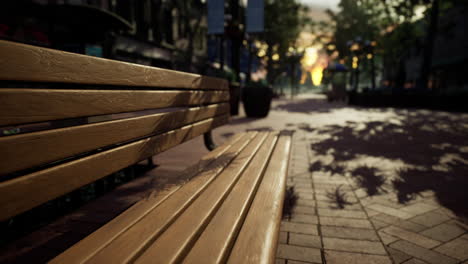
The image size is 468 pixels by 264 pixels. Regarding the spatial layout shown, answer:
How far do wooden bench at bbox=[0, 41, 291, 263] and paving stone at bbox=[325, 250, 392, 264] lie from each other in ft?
1.68

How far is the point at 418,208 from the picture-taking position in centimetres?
231

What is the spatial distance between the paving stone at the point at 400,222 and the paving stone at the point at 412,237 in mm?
67

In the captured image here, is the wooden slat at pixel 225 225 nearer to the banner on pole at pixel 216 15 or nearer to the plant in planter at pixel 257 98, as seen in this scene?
the plant in planter at pixel 257 98

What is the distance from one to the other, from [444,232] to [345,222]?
64 centimetres

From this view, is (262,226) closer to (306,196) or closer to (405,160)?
(306,196)

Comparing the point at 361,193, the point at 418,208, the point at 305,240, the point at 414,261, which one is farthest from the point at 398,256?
the point at 361,193

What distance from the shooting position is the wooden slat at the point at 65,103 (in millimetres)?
846

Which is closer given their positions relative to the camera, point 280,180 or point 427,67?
point 280,180

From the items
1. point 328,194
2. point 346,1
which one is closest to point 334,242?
point 328,194

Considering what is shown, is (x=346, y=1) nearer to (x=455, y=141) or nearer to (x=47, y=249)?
(x=455, y=141)

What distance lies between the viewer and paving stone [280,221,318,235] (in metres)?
1.90

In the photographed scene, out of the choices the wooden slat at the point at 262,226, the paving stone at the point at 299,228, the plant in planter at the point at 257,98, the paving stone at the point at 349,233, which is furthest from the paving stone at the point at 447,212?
the plant in planter at the point at 257,98

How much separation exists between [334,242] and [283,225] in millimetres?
356

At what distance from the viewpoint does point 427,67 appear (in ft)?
53.0
